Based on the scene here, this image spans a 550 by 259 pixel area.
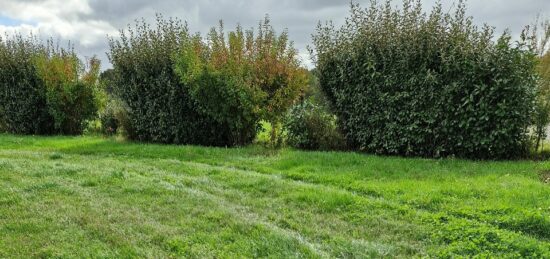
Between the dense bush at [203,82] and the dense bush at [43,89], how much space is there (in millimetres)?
2424

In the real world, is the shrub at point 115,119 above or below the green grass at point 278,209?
above

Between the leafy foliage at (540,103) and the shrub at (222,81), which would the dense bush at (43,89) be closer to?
the shrub at (222,81)

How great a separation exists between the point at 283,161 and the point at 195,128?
4.01m

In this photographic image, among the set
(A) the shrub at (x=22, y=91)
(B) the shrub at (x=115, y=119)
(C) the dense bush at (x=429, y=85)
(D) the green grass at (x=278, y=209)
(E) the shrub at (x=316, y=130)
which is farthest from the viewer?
(A) the shrub at (x=22, y=91)

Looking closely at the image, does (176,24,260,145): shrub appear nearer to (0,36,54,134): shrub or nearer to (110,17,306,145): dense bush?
(110,17,306,145): dense bush

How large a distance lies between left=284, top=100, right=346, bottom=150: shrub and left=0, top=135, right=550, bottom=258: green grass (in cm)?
178

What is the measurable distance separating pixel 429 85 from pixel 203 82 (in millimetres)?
4889

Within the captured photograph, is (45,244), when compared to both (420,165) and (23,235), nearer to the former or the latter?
(23,235)

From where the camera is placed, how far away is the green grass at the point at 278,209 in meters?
4.27

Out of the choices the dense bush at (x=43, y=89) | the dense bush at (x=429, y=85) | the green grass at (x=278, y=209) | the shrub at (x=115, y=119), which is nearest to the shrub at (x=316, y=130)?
the dense bush at (x=429, y=85)

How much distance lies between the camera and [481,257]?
3904mm

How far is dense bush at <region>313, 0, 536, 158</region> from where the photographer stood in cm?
814

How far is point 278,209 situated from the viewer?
5.48 metres

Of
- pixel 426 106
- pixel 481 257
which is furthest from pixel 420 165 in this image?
pixel 481 257
